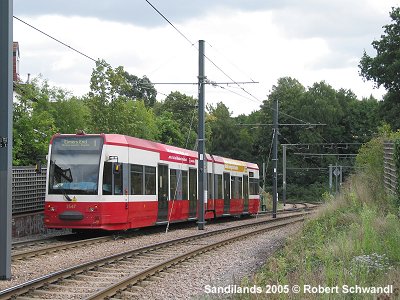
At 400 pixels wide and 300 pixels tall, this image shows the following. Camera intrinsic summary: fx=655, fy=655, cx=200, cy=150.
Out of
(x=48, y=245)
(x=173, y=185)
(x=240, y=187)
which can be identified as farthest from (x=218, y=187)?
(x=48, y=245)

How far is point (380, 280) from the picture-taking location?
807 cm

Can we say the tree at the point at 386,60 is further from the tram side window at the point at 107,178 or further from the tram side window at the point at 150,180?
the tram side window at the point at 107,178

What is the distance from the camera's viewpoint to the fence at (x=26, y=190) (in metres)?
22.7

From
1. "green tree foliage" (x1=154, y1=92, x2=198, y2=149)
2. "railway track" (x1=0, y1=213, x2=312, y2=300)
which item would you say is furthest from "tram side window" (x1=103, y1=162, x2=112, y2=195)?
"green tree foliage" (x1=154, y1=92, x2=198, y2=149)

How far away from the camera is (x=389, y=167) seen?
57.8 ft

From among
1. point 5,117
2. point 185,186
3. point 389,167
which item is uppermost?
point 5,117

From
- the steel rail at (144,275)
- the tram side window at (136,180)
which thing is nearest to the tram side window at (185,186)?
the tram side window at (136,180)

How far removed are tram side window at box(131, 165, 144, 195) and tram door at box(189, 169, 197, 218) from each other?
5489 millimetres

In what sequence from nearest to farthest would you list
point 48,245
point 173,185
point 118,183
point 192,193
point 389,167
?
point 48,245 → point 389,167 → point 118,183 → point 173,185 → point 192,193

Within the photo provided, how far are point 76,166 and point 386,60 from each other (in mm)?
34512

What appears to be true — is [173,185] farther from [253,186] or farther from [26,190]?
[253,186]

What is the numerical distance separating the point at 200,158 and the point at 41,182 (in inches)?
242

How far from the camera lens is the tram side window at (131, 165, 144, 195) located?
2014 cm

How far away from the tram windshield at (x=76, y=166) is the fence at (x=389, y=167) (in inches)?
317
